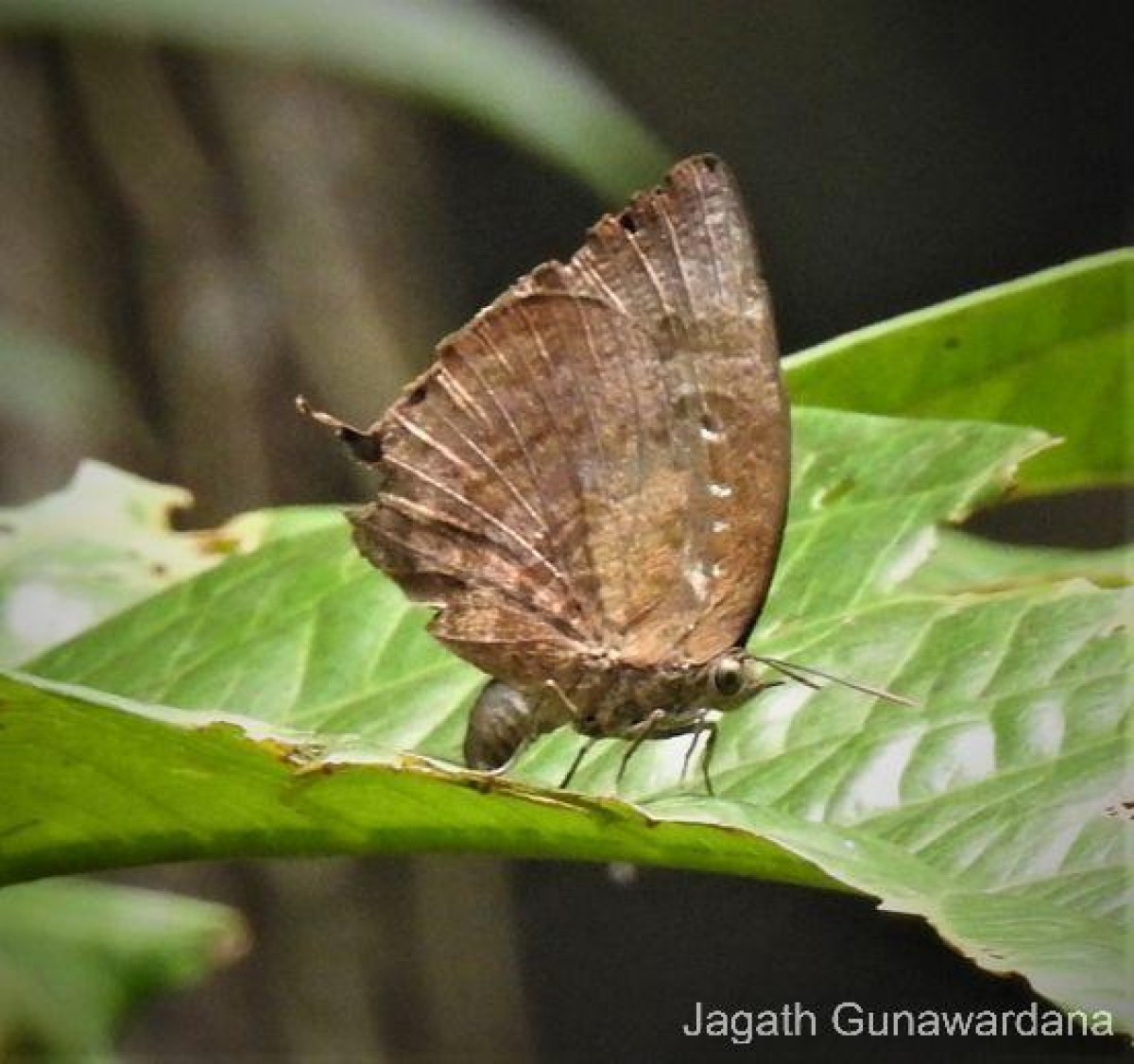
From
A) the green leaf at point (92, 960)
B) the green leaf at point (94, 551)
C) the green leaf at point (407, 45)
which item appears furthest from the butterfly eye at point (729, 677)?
the green leaf at point (92, 960)

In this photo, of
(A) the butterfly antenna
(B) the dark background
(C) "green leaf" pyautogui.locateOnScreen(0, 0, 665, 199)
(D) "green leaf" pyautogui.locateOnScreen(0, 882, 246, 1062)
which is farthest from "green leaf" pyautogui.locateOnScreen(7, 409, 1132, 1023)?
(B) the dark background

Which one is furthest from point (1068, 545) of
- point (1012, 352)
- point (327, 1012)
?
point (1012, 352)

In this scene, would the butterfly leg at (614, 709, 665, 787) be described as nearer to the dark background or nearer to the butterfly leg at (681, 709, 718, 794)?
the butterfly leg at (681, 709, 718, 794)

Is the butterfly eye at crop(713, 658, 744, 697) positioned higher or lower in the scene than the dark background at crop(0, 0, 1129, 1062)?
lower

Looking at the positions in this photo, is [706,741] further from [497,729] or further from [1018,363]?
[1018,363]

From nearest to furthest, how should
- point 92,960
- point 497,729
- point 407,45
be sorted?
point 497,729
point 407,45
point 92,960

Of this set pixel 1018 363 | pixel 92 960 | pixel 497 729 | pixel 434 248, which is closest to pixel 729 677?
pixel 497 729
